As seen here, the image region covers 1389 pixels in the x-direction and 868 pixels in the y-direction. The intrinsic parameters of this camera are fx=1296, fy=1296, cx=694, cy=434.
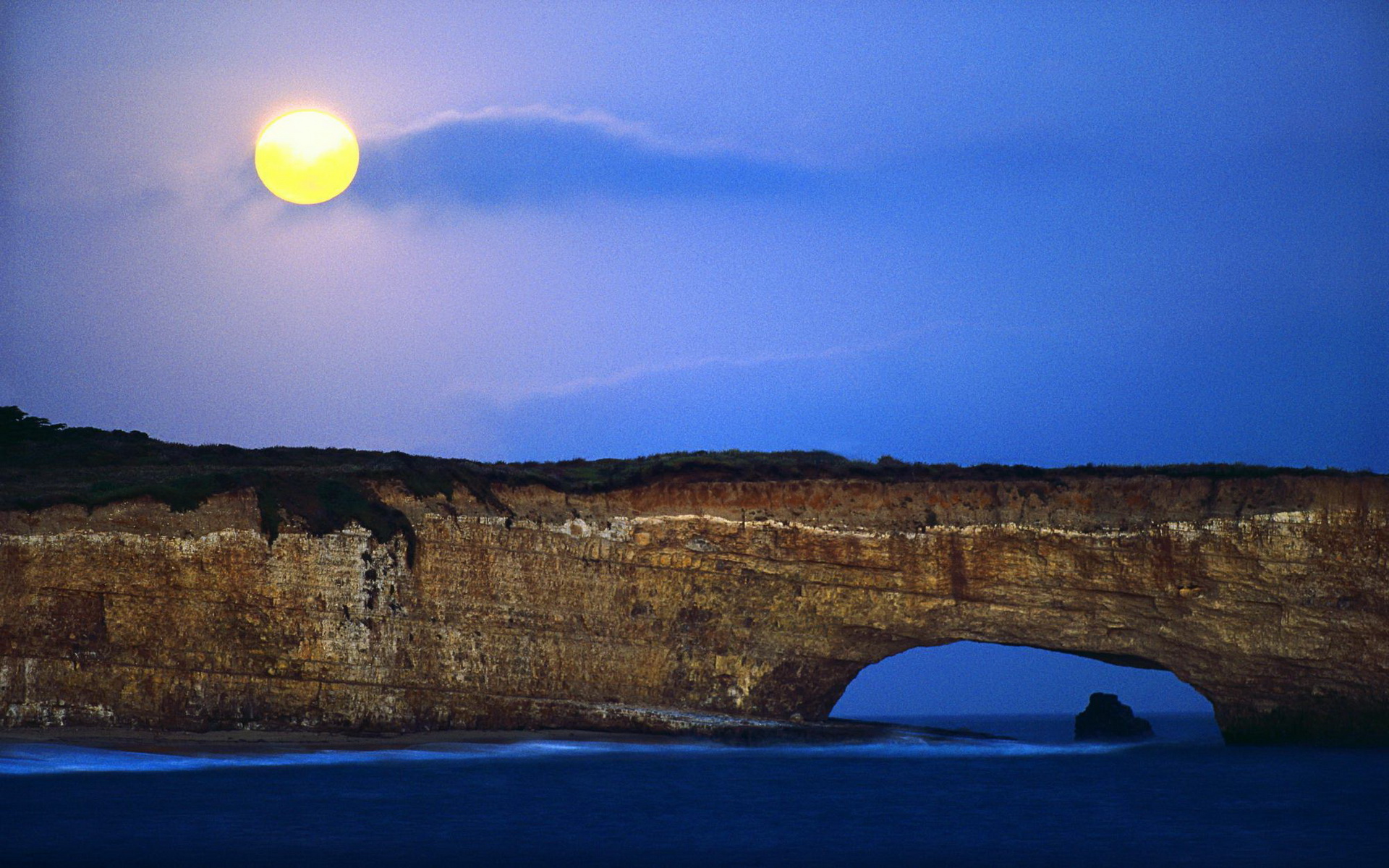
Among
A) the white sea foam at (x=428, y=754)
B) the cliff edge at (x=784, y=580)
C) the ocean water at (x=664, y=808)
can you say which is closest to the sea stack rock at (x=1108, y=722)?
the white sea foam at (x=428, y=754)

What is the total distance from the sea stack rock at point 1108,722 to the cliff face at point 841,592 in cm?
1247

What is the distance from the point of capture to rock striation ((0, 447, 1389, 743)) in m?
25.5

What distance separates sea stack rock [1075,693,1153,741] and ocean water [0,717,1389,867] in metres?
14.5

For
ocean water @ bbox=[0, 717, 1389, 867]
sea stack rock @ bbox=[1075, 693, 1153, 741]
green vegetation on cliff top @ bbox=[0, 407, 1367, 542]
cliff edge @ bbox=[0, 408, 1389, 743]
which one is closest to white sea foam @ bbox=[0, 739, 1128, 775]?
ocean water @ bbox=[0, 717, 1389, 867]

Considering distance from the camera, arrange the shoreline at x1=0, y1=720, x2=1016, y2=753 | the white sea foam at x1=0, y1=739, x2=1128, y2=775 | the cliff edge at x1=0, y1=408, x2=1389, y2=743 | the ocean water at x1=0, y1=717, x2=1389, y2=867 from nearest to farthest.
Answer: the ocean water at x1=0, y1=717, x2=1389, y2=867, the white sea foam at x1=0, y1=739, x2=1128, y2=775, the shoreline at x1=0, y1=720, x2=1016, y2=753, the cliff edge at x1=0, y1=408, x2=1389, y2=743

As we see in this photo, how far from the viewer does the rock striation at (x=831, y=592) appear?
25.5m

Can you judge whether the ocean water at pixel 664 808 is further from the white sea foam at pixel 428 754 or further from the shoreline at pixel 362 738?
the shoreline at pixel 362 738

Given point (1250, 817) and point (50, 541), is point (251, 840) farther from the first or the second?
point (1250, 817)

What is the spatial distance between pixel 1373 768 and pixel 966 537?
28.1ft

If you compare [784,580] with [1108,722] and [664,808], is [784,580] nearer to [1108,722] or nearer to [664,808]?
[664,808]

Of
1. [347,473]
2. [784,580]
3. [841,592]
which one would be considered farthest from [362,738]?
[841,592]

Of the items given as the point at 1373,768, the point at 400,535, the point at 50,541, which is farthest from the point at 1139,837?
the point at 50,541

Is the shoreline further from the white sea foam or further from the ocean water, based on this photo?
the ocean water

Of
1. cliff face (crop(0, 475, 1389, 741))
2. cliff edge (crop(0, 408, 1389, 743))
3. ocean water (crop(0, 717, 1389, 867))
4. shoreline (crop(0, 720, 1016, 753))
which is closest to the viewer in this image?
ocean water (crop(0, 717, 1389, 867))
